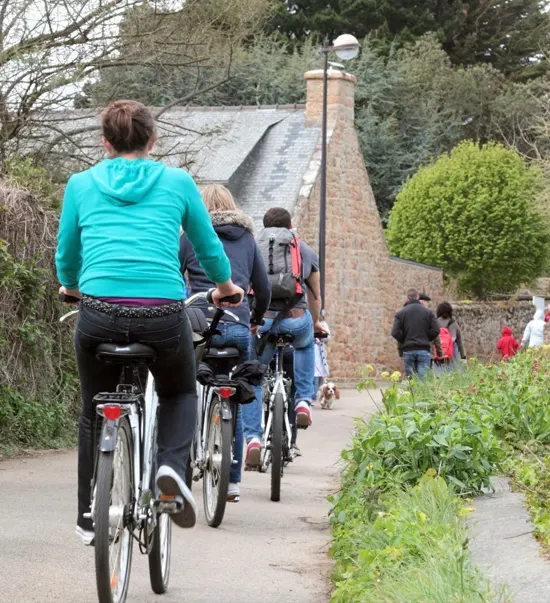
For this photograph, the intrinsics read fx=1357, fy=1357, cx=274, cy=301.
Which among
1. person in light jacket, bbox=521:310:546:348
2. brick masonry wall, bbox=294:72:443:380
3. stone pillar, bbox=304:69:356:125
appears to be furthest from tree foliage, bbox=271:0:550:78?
person in light jacket, bbox=521:310:546:348

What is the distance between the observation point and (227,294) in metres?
5.62

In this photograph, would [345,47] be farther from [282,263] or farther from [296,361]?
[282,263]

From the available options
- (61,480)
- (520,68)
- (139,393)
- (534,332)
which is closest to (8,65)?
(61,480)

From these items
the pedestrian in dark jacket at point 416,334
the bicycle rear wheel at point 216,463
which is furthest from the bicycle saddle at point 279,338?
the pedestrian in dark jacket at point 416,334

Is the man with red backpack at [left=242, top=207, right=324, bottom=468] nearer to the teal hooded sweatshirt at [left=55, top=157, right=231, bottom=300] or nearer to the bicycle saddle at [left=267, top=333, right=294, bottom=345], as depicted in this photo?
the bicycle saddle at [left=267, top=333, right=294, bottom=345]

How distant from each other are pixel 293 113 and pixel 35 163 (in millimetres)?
20974

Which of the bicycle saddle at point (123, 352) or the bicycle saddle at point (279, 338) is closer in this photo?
the bicycle saddle at point (123, 352)

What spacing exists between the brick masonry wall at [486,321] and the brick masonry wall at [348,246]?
18.8 feet

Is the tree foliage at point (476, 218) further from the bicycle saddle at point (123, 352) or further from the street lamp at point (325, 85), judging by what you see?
the bicycle saddle at point (123, 352)

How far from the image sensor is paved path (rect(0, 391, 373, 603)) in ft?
18.9

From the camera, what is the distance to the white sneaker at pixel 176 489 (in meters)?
5.16

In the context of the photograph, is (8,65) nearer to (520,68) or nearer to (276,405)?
(276,405)

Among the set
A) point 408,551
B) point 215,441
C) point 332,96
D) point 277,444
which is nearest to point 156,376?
point 408,551

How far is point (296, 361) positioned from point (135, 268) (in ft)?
16.5
